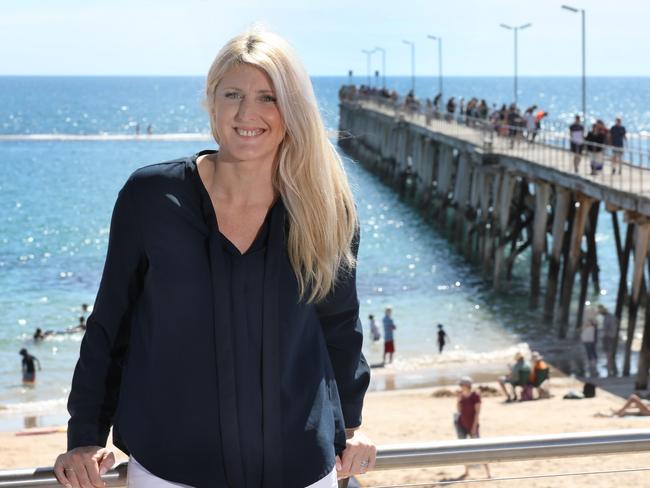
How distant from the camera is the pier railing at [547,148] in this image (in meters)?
19.0

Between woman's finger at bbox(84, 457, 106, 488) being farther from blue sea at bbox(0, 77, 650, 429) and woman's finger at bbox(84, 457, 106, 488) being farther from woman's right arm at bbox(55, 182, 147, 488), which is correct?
blue sea at bbox(0, 77, 650, 429)

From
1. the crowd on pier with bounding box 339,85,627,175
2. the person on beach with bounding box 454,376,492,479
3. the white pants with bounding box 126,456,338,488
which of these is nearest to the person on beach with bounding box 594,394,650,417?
the person on beach with bounding box 454,376,492,479

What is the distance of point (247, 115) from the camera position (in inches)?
87.5

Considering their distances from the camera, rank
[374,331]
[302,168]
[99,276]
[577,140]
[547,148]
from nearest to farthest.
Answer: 1. [302,168]
2. [374,331]
3. [577,140]
4. [547,148]
5. [99,276]

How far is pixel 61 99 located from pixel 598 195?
138 metres

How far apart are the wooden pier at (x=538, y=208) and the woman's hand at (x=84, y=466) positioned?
1403 centimetres

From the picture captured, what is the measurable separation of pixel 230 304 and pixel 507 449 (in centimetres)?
76

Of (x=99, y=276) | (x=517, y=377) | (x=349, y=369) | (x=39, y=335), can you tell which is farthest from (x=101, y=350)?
(x=99, y=276)

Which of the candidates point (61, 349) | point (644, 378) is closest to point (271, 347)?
point (644, 378)

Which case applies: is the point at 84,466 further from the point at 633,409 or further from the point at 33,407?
the point at 33,407

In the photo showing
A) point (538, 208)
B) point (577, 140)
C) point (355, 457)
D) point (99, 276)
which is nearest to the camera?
point (355, 457)

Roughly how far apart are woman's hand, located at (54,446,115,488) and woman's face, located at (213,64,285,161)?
62 centimetres

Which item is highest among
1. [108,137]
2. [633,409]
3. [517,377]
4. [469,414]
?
[469,414]

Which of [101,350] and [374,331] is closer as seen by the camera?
[101,350]
